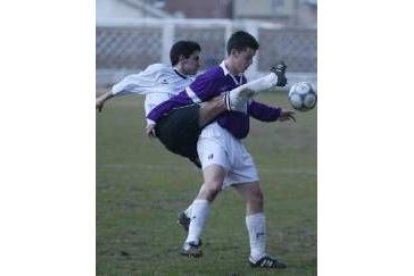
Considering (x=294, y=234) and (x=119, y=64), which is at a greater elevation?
(x=119, y=64)

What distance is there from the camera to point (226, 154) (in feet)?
26.3

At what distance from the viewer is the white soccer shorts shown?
7.98m

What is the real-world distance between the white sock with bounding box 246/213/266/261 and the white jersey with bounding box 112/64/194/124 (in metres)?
0.91

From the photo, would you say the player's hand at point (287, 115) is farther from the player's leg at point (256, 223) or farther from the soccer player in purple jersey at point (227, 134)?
the player's leg at point (256, 223)

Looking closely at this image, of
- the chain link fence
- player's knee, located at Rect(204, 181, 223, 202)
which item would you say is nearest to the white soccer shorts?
player's knee, located at Rect(204, 181, 223, 202)

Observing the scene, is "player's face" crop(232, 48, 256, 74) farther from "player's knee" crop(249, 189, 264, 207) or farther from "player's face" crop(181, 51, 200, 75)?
"player's knee" crop(249, 189, 264, 207)

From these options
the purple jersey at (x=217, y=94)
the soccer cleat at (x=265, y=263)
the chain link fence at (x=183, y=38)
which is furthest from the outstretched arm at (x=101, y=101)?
the chain link fence at (x=183, y=38)

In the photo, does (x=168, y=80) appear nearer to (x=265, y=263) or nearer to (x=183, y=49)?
(x=183, y=49)

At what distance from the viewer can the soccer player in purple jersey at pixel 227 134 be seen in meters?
7.95
